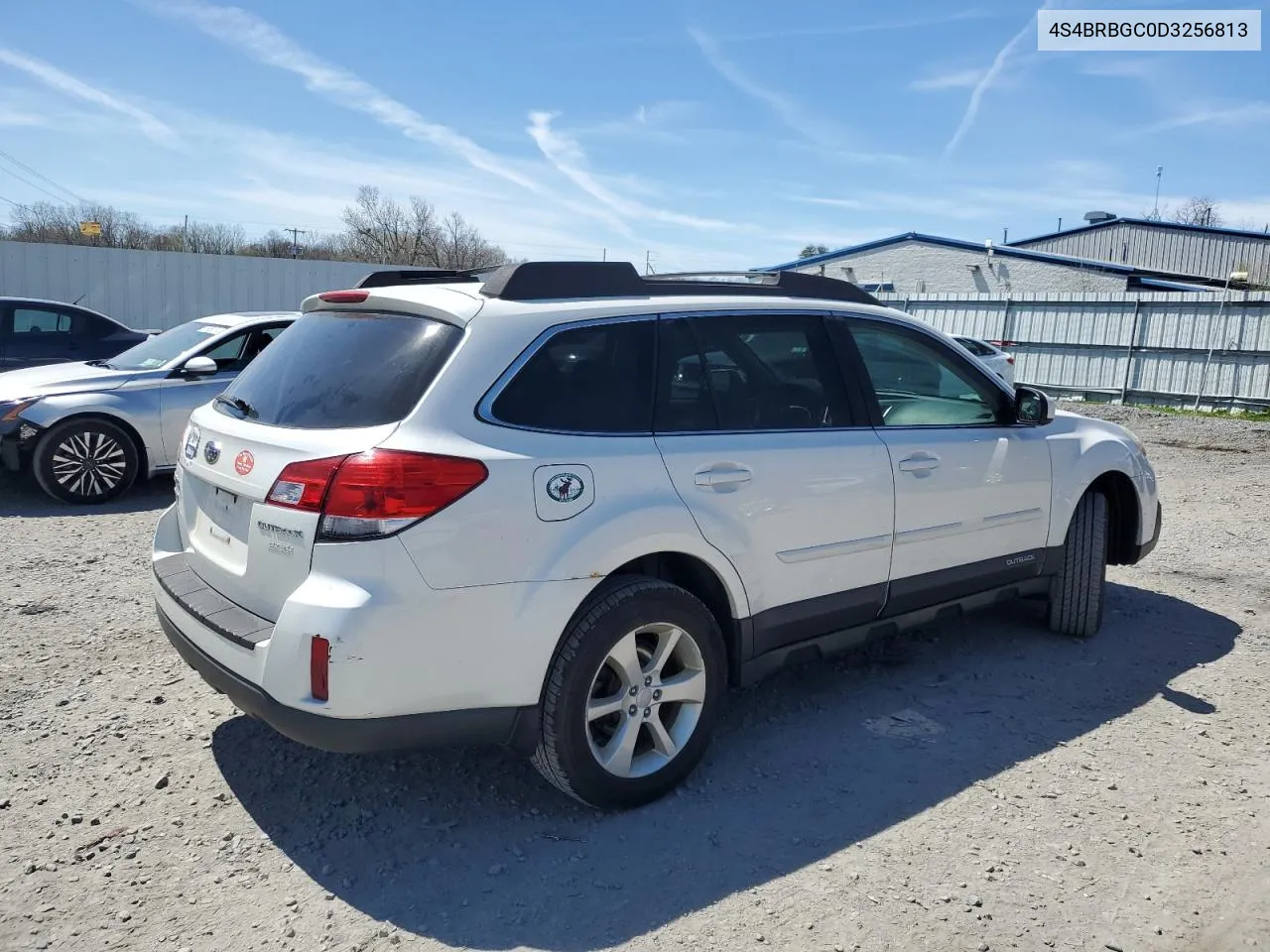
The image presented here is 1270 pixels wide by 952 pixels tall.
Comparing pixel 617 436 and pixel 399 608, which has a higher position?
pixel 617 436

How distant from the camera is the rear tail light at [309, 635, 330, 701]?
276 centimetres

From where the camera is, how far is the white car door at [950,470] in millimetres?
4148

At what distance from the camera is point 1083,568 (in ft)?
16.6

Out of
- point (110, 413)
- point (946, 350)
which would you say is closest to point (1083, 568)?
point (946, 350)

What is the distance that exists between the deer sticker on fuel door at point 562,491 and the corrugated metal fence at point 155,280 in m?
20.1

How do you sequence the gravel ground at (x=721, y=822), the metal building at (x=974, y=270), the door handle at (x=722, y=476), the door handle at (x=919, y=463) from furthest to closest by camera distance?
the metal building at (x=974, y=270) < the door handle at (x=919, y=463) < the door handle at (x=722, y=476) < the gravel ground at (x=721, y=822)

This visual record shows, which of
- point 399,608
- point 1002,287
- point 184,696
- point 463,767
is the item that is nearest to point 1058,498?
point 463,767

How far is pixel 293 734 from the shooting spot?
9.43 ft

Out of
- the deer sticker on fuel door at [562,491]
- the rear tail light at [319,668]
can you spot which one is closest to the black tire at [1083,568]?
the deer sticker on fuel door at [562,491]

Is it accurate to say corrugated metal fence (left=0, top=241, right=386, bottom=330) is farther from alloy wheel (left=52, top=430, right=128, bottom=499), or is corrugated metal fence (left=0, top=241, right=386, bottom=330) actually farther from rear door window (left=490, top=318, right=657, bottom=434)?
rear door window (left=490, top=318, right=657, bottom=434)

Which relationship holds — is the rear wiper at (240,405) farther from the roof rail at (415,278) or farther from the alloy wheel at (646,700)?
the alloy wheel at (646,700)

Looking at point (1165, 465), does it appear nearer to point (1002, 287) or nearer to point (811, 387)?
point (811, 387)

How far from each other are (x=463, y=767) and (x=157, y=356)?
6442 mm

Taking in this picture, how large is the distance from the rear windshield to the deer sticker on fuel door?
459mm
